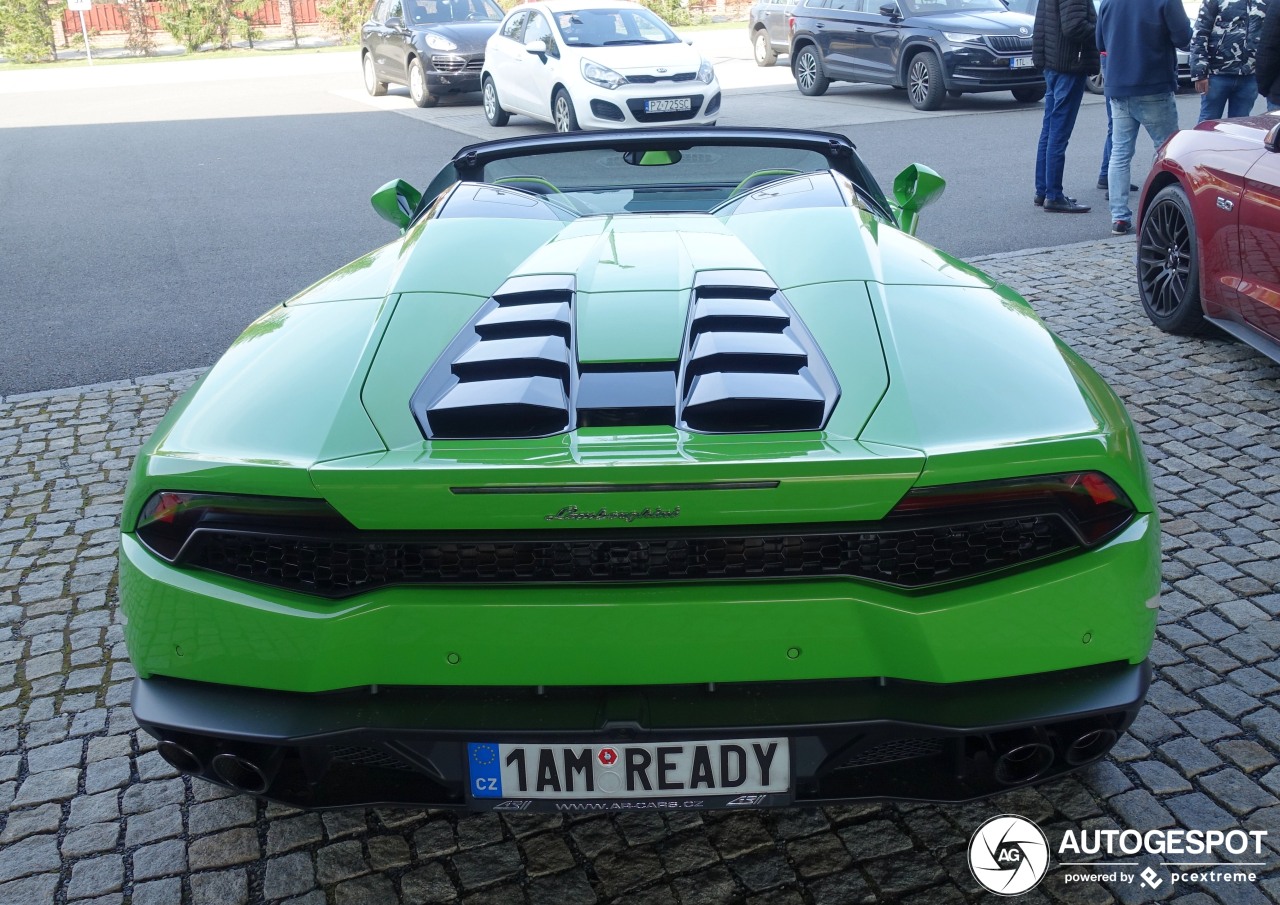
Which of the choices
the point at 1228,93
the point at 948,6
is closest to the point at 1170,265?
the point at 1228,93

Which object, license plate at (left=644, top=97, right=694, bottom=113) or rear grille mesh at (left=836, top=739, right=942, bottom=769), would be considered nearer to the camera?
rear grille mesh at (left=836, top=739, right=942, bottom=769)

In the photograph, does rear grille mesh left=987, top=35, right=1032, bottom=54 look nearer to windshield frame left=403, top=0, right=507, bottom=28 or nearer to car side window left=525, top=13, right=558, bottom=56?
car side window left=525, top=13, right=558, bottom=56

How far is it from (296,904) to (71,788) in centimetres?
76

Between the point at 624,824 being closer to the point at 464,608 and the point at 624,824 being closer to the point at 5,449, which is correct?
the point at 464,608

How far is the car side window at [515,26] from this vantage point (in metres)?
14.3

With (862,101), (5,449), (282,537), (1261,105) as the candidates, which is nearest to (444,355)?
(282,537)

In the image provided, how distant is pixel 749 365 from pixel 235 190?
385 inches

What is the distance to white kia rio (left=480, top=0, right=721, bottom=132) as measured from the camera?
1273cm

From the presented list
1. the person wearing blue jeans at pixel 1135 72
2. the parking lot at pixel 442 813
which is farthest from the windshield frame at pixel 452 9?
the person wearing blue jeans at pixel 1135 72

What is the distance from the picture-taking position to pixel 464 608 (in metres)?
1.95

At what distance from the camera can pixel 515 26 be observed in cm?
1451

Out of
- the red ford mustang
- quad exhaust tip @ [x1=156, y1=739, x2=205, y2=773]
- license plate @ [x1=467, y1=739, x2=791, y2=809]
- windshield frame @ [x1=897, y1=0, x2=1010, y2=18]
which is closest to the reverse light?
windshield frame @ [x1=897, y1=0, x2=1010, y2=18]

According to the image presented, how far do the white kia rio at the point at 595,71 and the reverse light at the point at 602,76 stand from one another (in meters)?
0.01

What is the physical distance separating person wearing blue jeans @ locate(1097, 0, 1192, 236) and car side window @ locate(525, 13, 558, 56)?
690 centimetres
